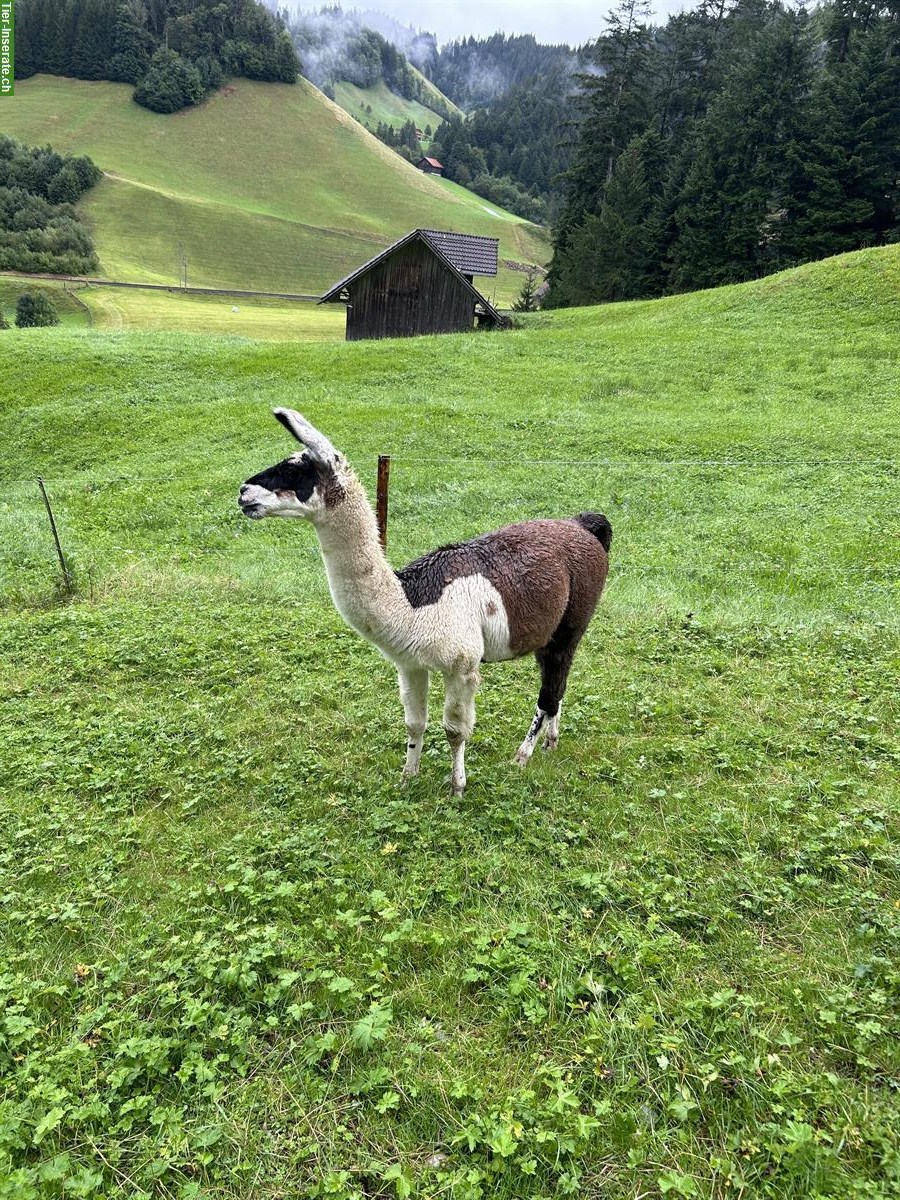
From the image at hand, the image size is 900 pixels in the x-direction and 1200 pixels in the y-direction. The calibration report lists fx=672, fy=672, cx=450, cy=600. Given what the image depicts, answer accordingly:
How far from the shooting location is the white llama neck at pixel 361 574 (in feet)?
12.8

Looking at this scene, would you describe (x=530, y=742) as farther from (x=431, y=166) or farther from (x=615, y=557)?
(x=431, y=166)

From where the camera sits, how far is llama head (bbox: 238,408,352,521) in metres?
3.61

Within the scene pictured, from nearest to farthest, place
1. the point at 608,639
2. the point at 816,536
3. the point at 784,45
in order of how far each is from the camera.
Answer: the point at 608,639
the point at 816,536
the point at 784,45

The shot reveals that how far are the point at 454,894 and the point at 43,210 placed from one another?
3629 inches

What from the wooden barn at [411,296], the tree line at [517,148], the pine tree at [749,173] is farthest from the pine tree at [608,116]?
the tree line at [517,148]

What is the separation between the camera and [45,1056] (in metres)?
2.98

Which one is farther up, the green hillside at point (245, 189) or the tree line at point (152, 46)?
the tree line at point (152, 46)

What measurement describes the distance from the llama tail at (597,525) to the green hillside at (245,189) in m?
76.3

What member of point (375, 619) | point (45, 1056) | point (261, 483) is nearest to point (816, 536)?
point (375, 619)

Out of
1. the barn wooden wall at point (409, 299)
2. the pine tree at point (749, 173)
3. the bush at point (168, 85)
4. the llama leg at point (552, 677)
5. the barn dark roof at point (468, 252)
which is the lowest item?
the llama leg at point (552, 677)

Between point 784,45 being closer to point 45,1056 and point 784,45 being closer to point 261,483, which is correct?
point 261,483

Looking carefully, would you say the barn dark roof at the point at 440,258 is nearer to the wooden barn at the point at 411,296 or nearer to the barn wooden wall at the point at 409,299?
the wooden barn at the point at 411,296

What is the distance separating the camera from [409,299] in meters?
31.0

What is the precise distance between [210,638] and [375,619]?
3.85 metres
